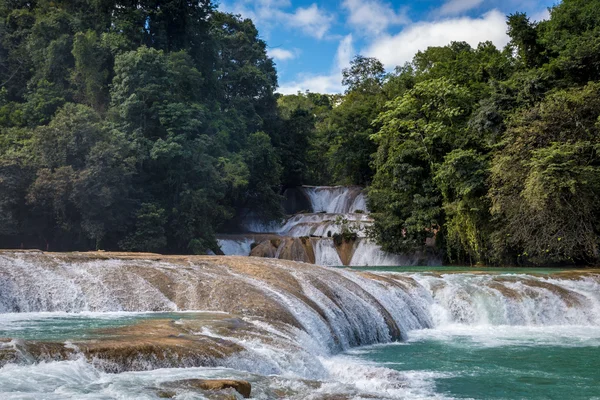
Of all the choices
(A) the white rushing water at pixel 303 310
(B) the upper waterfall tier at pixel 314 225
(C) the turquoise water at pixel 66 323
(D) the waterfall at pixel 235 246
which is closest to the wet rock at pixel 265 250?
(D) the waterfall at pixel 235 246

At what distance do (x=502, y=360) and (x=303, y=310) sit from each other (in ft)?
13.1

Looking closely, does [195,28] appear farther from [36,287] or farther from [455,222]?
[36,287]

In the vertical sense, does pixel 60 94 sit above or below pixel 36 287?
above

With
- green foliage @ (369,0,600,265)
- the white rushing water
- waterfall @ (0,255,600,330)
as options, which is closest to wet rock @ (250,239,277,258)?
green foliage @ (369,0,600,265)

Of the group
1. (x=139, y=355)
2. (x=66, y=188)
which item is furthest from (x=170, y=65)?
(x=139, y=355)

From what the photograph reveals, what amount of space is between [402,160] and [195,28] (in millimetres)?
16898

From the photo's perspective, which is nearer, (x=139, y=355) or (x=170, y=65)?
(x=139, y=355)

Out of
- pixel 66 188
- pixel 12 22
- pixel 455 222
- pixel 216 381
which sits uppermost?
pixel 12 22

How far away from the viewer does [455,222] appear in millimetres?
28953

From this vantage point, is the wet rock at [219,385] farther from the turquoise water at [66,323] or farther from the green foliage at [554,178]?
the green foliage at [554,178]

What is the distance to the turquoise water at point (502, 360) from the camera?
9046 mm

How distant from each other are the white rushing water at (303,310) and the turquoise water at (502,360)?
0.70 ft

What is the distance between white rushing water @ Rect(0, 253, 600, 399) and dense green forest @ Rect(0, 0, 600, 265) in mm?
7455

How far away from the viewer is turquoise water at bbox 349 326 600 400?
9.05 meters
